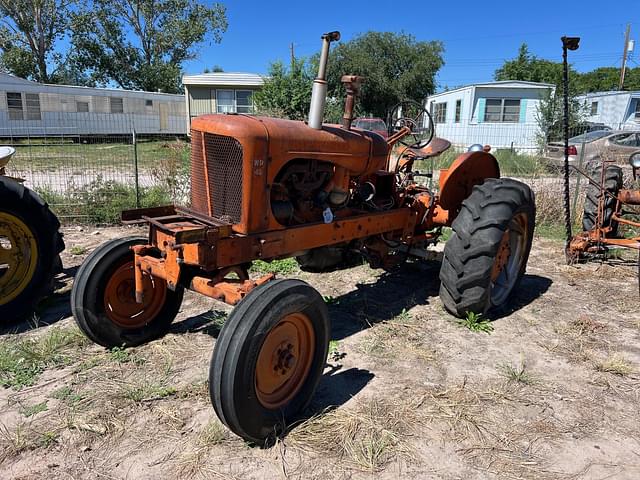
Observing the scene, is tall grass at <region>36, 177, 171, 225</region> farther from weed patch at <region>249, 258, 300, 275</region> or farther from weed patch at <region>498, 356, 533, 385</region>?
weed patch at <region>498, 356, 533, 385</region>

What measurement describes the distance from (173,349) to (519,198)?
10.5ft

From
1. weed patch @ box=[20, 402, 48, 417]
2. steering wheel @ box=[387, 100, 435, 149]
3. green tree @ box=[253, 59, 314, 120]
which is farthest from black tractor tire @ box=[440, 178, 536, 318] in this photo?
green tree @ box=[253, 59, 314, 120]

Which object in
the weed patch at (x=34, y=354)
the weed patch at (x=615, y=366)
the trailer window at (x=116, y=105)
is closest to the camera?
the weed patch at (x=34, y=354)

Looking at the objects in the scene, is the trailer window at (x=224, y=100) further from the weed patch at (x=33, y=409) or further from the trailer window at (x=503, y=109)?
the weed patch at (x=33, y=409)

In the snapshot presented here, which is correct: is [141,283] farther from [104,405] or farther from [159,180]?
[159,180]

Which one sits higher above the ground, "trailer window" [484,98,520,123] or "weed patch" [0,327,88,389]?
"trailer window" [484,98,520,123]

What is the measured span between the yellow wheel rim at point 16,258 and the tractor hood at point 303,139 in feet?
6.40

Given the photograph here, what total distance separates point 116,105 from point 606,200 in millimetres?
24120

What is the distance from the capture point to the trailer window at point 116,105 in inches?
998

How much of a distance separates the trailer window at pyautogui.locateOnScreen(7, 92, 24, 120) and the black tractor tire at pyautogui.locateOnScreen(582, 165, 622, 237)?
22718mm

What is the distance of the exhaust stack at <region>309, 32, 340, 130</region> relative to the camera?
3355 mm

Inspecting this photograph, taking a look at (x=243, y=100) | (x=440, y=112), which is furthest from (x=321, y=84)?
(x=440, y=112)

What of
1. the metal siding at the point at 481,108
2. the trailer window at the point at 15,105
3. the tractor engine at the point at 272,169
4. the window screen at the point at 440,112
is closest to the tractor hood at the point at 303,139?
the tractor engine at the point at 272,169

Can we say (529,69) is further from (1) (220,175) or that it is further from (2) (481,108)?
A: (1) (220,175)
